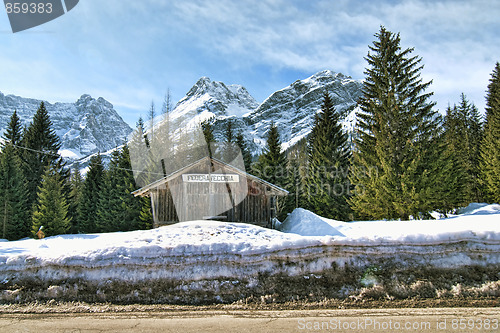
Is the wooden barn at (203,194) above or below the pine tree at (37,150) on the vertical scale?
below

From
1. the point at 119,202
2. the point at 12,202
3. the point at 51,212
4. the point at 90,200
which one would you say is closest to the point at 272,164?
the point at 119,202

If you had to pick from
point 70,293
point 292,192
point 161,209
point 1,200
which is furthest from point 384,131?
point 1,200

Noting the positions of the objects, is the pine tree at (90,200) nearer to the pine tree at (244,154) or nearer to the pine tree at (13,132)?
the pine tree at (13,132)

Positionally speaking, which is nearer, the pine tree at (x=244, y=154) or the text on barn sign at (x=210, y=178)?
the text on barn sign at (x=210, y=178)

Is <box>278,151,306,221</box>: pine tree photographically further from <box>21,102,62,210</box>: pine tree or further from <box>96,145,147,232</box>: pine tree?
<box>21,102,62,210</box>: pine tree

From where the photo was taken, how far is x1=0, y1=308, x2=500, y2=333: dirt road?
16.3 ft

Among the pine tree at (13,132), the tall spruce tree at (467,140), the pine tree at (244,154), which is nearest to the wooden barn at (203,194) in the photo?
the pine tree at (244,154)

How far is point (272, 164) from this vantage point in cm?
2905

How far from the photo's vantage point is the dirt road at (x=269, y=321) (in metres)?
4.98

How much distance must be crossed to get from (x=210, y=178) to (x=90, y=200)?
2528 centimetres

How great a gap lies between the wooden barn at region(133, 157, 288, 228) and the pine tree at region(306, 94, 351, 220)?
12.7m

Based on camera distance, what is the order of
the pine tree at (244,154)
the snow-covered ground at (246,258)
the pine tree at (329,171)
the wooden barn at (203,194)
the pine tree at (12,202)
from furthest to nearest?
1. the pine tree at (244,154)
2. the pine tree at (329,171)
3. the pine tree at (12,202)
4. the wooden barn at (203,194)
5. the snow-covered ground at (246,258)

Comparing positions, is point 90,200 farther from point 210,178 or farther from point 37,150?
point 210,178

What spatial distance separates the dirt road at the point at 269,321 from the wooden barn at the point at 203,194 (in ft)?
28.3
